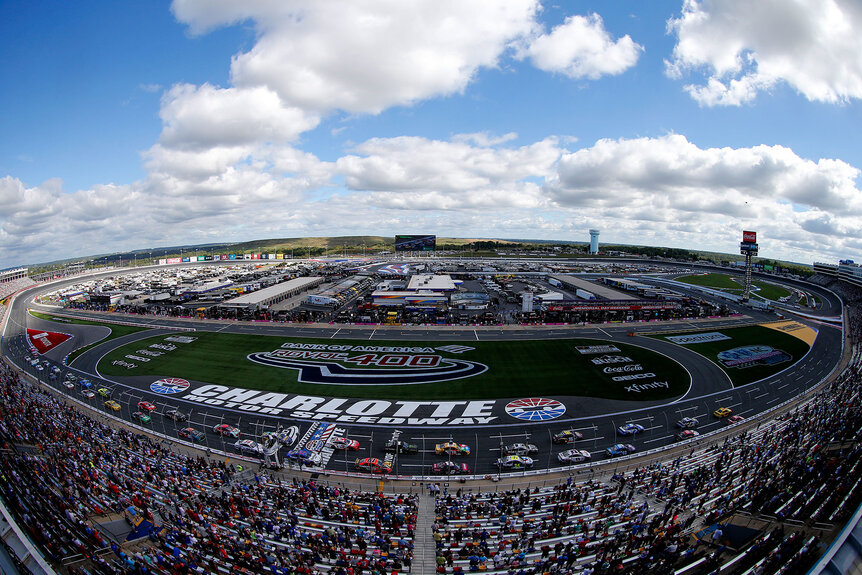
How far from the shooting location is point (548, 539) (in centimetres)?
1767

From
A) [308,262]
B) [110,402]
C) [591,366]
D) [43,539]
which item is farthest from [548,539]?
[308,262]

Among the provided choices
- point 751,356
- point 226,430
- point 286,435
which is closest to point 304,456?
point 286,435

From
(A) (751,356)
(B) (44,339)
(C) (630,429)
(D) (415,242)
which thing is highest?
(D) (415,242)

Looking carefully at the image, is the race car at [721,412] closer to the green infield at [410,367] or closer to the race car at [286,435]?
the green infield at [410,367]

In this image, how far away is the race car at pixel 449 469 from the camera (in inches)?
969

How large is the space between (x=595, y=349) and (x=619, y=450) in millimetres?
24333

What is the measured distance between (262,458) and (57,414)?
21245 millimetres

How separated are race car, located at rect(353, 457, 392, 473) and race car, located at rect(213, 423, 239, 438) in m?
11.3

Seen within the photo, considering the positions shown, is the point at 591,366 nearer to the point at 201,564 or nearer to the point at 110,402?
the point at 201,564

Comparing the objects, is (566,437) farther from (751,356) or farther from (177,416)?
(751,356)

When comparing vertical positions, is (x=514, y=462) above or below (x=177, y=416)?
below

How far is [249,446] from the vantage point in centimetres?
2762

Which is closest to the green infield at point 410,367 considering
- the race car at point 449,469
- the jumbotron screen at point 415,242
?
the race car at point 449,469

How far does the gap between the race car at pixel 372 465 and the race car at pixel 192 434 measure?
44.2ft
